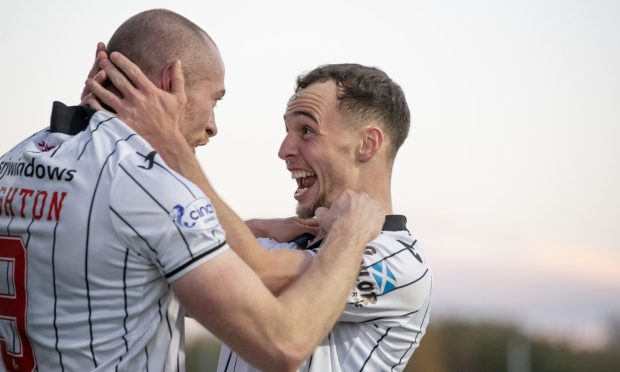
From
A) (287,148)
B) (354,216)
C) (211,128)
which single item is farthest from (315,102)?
(211,128)

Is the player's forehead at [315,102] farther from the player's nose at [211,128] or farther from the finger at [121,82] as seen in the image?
the finger at [121,82]

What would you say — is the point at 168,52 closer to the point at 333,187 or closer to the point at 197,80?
the point at 197,80

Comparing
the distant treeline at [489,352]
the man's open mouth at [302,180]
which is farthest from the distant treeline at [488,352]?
the man's open mouth at [302,180]

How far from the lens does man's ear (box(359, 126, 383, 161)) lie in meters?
4.82

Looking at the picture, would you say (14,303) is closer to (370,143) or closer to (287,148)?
(287,148)

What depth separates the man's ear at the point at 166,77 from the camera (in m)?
3.58

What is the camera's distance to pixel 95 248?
317 cm

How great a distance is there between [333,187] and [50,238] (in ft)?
6.25

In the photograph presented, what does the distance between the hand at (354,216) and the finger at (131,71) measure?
Answer: 3.30 feet

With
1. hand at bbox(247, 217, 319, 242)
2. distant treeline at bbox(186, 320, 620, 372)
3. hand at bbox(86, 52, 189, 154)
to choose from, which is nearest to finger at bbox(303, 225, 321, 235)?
hand at bbox(247, 217, 319, 242)

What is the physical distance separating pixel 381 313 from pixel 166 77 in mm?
1477

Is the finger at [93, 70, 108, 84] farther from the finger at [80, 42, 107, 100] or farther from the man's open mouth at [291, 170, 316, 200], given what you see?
the man's open mouth at [291, 170, 316, 200]

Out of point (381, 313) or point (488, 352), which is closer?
point (381, 313)

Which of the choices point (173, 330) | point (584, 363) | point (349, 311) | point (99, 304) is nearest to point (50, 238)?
point (99, 304)
